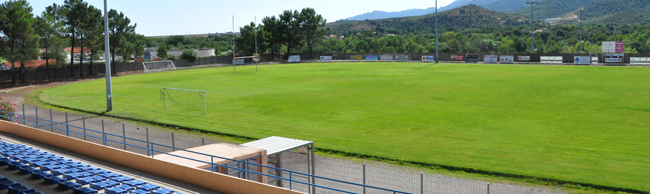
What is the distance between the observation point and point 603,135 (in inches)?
1044

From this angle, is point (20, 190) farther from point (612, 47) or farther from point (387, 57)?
point (612, 47)

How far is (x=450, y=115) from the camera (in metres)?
33.6

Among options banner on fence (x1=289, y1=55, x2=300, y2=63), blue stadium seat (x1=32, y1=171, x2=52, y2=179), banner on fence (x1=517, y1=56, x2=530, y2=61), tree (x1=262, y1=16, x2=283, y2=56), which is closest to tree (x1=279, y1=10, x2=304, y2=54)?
tree (x1=262, y1=16, x2=283, y2=56)

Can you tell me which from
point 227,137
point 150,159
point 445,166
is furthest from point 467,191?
point 227,137

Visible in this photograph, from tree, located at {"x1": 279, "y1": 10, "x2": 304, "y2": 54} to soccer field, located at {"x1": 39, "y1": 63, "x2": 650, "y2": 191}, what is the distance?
5676 centimetres

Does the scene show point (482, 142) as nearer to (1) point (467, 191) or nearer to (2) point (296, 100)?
(1) point (467, 191)

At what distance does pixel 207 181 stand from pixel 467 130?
17.4 m

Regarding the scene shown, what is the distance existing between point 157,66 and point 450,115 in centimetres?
7046

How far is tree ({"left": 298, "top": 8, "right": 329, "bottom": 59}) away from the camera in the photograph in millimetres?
117625

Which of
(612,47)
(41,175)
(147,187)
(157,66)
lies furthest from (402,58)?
(147,187)

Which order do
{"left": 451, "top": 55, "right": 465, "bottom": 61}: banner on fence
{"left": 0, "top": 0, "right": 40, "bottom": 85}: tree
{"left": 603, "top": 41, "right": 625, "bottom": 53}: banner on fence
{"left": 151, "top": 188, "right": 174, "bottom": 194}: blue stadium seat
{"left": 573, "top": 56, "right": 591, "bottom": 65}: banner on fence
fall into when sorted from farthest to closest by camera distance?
1. {"left": 451, "top": 55, "right": 465, "bottom": 61}: banner on fence
2. {"left": 603, "top": 41, "right": 625, "bottom": 53}: banner on fence
3. {"left": 573, "top": 56, "right": 591, "bottom": 65}: banner on fence
4. {"left": 0, "top": 0, "right": 40, "bottom": 85}: tree
5. {"left": 151, "top": 188, "right": 174, "bottom": 194}: blue stadium seat

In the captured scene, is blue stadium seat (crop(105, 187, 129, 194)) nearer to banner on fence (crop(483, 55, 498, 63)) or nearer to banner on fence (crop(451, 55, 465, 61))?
banner on fence (crop(483, 55, 498, 63))

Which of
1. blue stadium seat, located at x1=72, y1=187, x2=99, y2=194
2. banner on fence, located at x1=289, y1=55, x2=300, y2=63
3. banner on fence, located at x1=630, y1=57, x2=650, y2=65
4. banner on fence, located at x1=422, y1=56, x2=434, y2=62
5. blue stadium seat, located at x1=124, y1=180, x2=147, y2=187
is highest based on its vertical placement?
banner on fence, located at x1=289, y1=55, x2=300, y2=63

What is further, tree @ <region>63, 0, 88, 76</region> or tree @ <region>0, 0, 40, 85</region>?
tree @ <region>63, 0, 88, 76</region>
